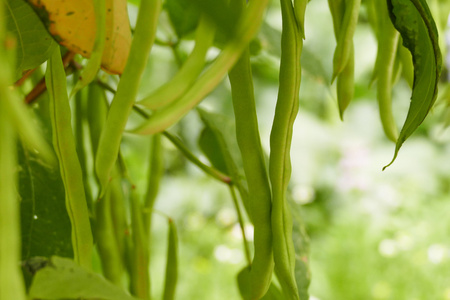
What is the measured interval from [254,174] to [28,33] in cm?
16

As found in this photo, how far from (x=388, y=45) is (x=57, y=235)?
0.28 m

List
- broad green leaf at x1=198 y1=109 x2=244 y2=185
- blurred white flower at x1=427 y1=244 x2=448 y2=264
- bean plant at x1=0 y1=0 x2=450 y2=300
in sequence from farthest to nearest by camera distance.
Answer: blurred white flower at x1=427 y1=244 x2=448 y2=264 → broad green leaf at x1=198 y1=109 x2=244 y2=185 → bean plant at x1=0 y1=0 x2=450 y2=300

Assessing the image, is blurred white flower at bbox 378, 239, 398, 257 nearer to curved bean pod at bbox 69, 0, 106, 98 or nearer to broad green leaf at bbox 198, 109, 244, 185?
broad green leaf at bbox 198, 109, 244, 185

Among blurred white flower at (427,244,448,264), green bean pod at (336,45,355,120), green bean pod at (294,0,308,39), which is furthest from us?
blurred white flower at (427,244,448,264)

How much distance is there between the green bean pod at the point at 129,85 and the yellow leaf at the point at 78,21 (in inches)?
2.2

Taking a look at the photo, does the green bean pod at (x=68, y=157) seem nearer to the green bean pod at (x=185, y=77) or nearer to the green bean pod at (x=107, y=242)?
the green bean pod at (x=185, y=77)

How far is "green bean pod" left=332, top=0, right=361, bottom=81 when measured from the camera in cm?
35

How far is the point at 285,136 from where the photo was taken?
32 cm

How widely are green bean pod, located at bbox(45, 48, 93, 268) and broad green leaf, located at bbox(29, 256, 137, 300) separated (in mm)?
58

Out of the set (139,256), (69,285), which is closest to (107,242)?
(139,256)

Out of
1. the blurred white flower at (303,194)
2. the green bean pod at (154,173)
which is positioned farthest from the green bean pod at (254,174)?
the blurred white flower at (303,194)

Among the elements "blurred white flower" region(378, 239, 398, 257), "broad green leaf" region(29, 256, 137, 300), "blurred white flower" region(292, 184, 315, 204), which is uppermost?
"broad green leaf" region(29, 256, 137, 300)

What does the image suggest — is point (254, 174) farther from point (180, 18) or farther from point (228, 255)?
point (228, 255)


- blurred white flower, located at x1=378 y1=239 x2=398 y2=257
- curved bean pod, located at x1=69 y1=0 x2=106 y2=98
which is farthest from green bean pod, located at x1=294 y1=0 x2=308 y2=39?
blurred white flower, located at x1=378 y1=239 x2=398 y2=257
